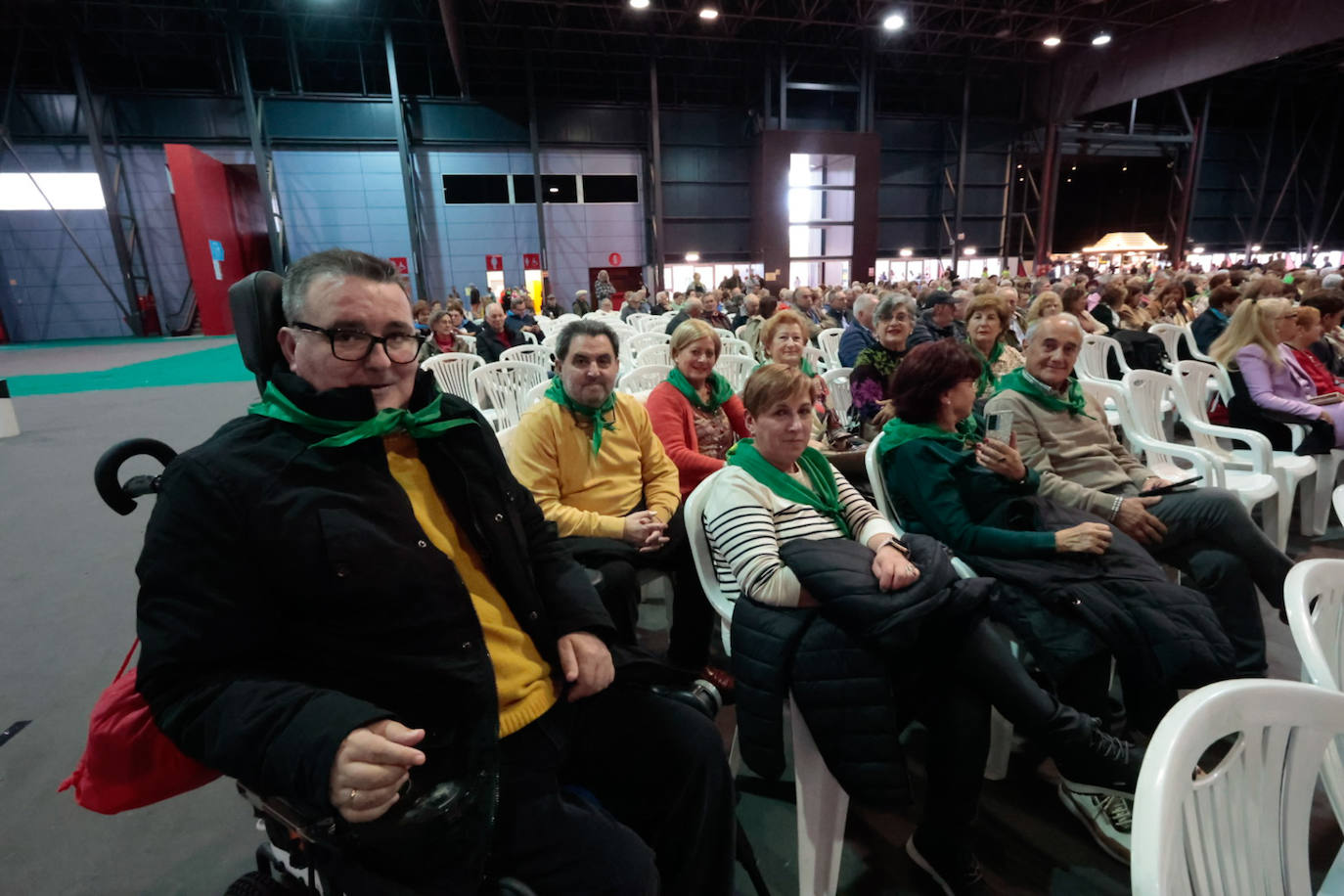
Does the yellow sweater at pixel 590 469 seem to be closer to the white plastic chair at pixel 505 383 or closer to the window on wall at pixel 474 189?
the white plastic chair at pixel 505 383

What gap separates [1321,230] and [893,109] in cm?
1438

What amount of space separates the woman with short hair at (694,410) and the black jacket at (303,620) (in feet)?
5.11

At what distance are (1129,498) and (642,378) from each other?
275 cm

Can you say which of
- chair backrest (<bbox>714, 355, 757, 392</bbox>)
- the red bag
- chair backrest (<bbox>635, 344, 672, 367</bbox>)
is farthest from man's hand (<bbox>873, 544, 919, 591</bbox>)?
chair backrest (<bbox>635, 344, 672, 367</bbox>)

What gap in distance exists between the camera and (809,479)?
178 centimetres

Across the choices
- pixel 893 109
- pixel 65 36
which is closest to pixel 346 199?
pixel 65 36

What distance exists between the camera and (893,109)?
1695 cm

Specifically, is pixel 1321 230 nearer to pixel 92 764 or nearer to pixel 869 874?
pixel 869 874

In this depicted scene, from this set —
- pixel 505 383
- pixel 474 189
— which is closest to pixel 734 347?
pixel 505 383

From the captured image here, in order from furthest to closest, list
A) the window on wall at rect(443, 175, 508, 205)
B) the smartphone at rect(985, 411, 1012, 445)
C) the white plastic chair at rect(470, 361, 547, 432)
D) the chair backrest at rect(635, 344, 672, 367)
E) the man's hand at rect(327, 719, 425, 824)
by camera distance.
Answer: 1. the window on wall at rect(443, 175, 508, 205)
2. the chair backrest at rect(635, 344, 672, 367)
3. the white plastic chair at rect(470, 361, 547, 432)
4. the smartphone at rect(985, 411, 1012, 445)
5. the man's hand at rect(327, 719, 425, 824)

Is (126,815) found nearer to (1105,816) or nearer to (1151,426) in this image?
(1105,816)

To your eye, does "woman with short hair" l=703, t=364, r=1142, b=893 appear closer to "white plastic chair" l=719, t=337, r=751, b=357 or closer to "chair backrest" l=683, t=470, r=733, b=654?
"chair backrest" l=683, t=470, r=733, b=654

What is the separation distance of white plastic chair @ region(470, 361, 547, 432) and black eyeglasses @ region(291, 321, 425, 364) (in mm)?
3071

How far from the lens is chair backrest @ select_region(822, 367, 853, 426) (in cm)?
381
